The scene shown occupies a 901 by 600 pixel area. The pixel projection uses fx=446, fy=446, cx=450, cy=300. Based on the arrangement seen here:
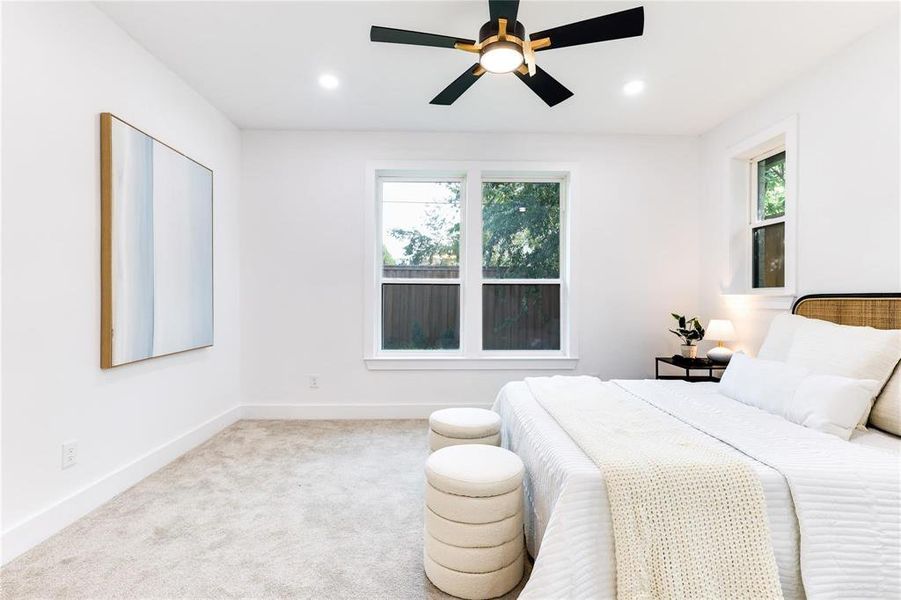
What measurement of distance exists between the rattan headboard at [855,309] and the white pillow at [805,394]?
61 cm

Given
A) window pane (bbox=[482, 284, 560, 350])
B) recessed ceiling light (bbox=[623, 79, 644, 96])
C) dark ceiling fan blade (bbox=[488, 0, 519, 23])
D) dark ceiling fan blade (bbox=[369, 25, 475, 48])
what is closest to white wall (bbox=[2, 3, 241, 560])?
dark ceiling fan blade (bbox=[369, 25, 475, 48])

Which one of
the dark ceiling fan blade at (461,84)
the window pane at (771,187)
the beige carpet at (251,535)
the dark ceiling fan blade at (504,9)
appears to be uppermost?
the dark ceiling fan blade at (504,9)

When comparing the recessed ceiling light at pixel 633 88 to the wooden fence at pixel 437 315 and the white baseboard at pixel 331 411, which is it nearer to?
the wooden fence at pixel 437 315

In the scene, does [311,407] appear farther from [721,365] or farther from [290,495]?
[721,365]

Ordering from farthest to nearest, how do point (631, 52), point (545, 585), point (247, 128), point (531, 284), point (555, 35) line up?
point (531, 284) → point (247, 128) → point (631, 52) → point (555, 35) → point (545, 585)

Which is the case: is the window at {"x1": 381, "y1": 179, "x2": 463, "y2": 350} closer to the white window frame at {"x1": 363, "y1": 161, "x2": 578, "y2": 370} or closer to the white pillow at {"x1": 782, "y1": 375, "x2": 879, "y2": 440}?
the white window frame at {"x1": 363, "y1": 161, "x2": 578, "y2": 370}

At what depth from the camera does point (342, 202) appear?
4148 mm

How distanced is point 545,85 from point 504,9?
706mm

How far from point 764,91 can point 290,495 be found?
4.23 meters

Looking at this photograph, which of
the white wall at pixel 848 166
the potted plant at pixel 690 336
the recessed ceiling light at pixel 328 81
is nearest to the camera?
the white wall at pixel 848 166

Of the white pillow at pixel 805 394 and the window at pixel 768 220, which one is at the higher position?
the window at pixel 768 220

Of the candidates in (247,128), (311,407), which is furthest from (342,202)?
(311,407)

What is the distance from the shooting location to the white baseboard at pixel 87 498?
1.93 m

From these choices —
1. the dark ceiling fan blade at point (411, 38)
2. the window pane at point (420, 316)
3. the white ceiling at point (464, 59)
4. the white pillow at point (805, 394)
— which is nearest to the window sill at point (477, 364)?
the window pane at point (420, 316)
